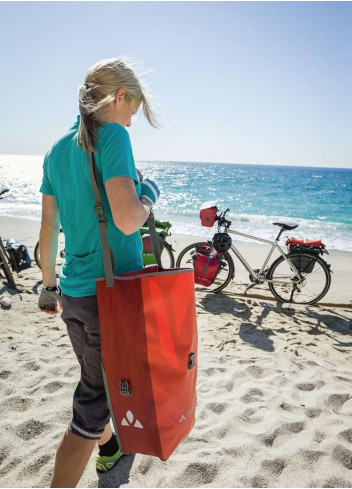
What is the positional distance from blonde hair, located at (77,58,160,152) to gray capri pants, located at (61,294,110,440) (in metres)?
0.65

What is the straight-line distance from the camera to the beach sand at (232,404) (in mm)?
2051

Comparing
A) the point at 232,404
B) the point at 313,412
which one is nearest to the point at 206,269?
the point at 232,404

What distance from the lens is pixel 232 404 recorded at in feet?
8.80

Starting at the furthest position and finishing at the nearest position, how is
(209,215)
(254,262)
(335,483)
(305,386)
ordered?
(254,262) → (209,215) → (305,386) → (335,483)

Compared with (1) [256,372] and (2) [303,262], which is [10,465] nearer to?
(1) [256,372]

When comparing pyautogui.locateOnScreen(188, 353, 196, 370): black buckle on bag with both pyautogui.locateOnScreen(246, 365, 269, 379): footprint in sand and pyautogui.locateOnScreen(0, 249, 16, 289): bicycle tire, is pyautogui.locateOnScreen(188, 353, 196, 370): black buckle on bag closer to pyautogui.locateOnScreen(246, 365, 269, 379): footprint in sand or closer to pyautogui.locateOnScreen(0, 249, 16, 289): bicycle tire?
pyautogui.locateOnScreen(246, 365, 269, 379): footprint in sand

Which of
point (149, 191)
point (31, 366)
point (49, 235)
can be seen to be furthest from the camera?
point (31, 366)

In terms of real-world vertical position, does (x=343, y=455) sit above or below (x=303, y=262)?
below

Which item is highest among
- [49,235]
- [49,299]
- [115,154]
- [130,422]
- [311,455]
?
[115,154]

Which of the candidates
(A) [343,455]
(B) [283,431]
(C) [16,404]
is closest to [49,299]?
(C) [16,404]

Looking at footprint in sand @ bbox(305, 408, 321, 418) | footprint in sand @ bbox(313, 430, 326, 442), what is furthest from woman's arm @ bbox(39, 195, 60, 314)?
footprint in sand @ bbox(305, 408, 321, 418)

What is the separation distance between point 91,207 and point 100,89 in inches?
17.9

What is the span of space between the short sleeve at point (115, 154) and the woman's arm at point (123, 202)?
0.02m

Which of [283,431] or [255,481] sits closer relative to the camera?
[255,481]
